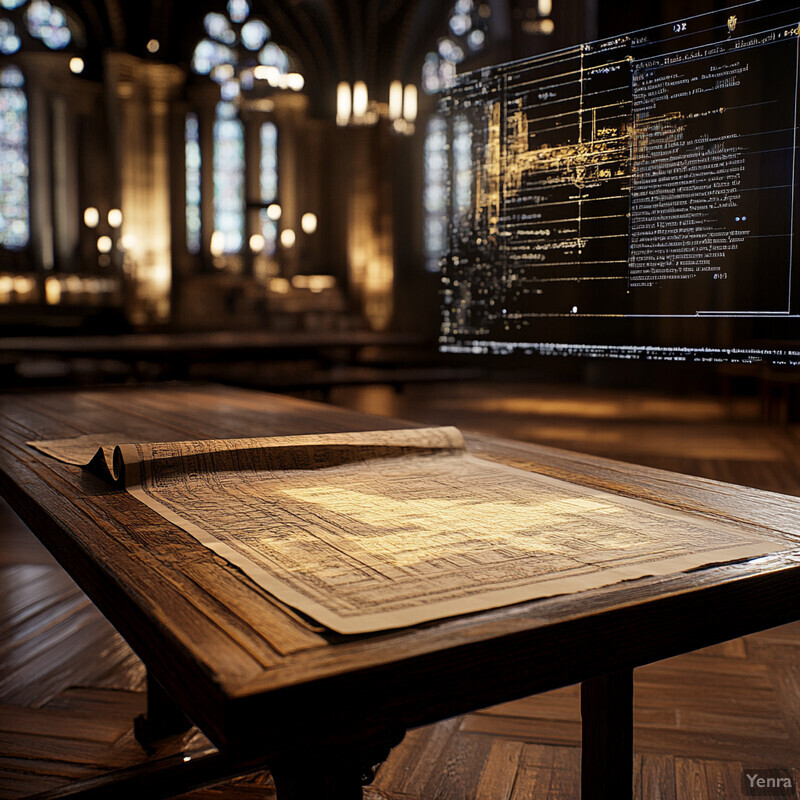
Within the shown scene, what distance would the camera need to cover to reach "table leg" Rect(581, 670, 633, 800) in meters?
0.99

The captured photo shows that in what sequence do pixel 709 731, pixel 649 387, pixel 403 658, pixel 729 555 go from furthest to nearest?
pixel 649 387 < pixel 709 731 < pixel 729 555 < pixel 403 658

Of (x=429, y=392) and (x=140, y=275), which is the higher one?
(x=140, y=275)

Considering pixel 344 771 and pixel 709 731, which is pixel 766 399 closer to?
pixel 709 731

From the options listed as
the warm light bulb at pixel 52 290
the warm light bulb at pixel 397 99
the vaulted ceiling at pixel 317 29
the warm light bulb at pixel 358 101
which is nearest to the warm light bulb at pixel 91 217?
the warm light bulb at pixel 52 290

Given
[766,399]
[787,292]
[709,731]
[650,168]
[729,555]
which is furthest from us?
[766,399]

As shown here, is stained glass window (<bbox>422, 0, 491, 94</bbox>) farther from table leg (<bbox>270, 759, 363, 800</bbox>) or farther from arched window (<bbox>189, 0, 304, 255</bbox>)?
table leg (<bbox>270, 759, 363, 800</bbox>)

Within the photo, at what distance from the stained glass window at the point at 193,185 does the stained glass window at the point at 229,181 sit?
1.00 feet

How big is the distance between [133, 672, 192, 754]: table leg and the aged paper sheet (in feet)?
2.30

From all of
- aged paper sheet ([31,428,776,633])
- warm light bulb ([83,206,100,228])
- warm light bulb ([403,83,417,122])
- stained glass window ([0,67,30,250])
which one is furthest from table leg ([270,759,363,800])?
stained glass window ([0,67,30,250])

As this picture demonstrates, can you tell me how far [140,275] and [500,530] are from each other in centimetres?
1307

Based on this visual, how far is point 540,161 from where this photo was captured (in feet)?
5.42

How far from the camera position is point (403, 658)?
56cm

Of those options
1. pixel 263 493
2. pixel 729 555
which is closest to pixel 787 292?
pixel 729 555

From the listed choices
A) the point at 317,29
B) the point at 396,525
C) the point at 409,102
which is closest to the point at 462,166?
the point at 396,525
